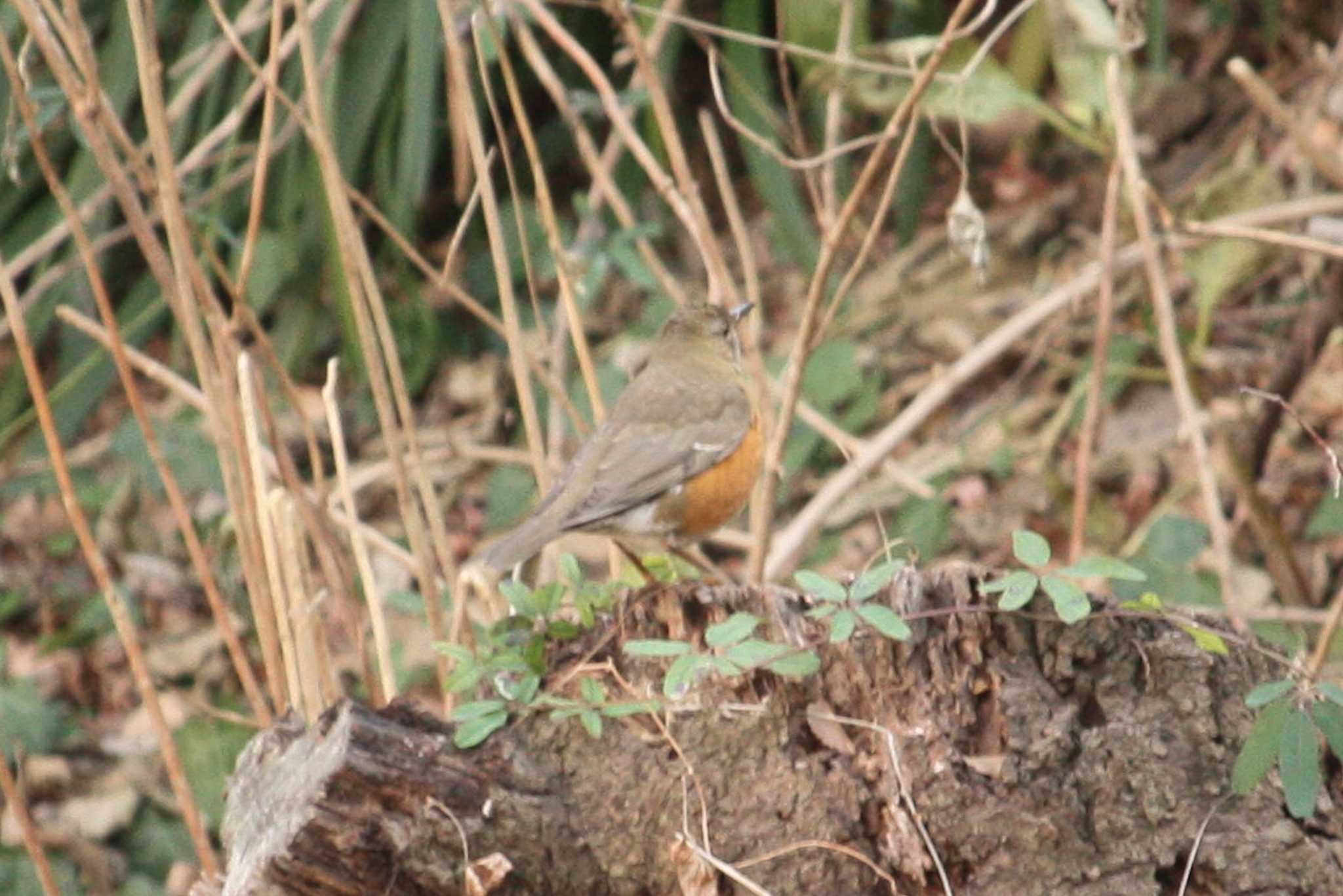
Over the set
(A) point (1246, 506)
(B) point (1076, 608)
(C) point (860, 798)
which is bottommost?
(A) point (1246, 506)

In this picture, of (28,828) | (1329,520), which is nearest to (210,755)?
(28,828)

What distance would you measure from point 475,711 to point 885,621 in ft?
1.54

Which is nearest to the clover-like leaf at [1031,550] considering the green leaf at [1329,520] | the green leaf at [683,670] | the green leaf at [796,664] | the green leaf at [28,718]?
the green leaf at [796,664]

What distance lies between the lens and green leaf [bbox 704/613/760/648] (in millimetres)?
2127

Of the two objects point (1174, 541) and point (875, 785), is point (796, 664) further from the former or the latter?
point (1174, 541)

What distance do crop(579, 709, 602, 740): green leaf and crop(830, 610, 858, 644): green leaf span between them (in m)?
0.28

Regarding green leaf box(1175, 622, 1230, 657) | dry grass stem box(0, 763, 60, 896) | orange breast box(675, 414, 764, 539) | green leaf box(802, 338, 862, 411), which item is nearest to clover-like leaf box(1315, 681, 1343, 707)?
green leaf box(1175, 622, 1230, 657)

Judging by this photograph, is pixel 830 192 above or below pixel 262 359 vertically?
above

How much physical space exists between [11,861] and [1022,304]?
307 cm

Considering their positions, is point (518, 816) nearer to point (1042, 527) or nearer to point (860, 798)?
point (860, 798)

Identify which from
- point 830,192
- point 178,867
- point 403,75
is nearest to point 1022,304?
point 403,75

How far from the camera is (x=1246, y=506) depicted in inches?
172

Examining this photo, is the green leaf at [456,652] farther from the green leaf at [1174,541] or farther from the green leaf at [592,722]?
the green leaf at [1174,541]

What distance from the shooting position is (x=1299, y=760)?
2.04 m
